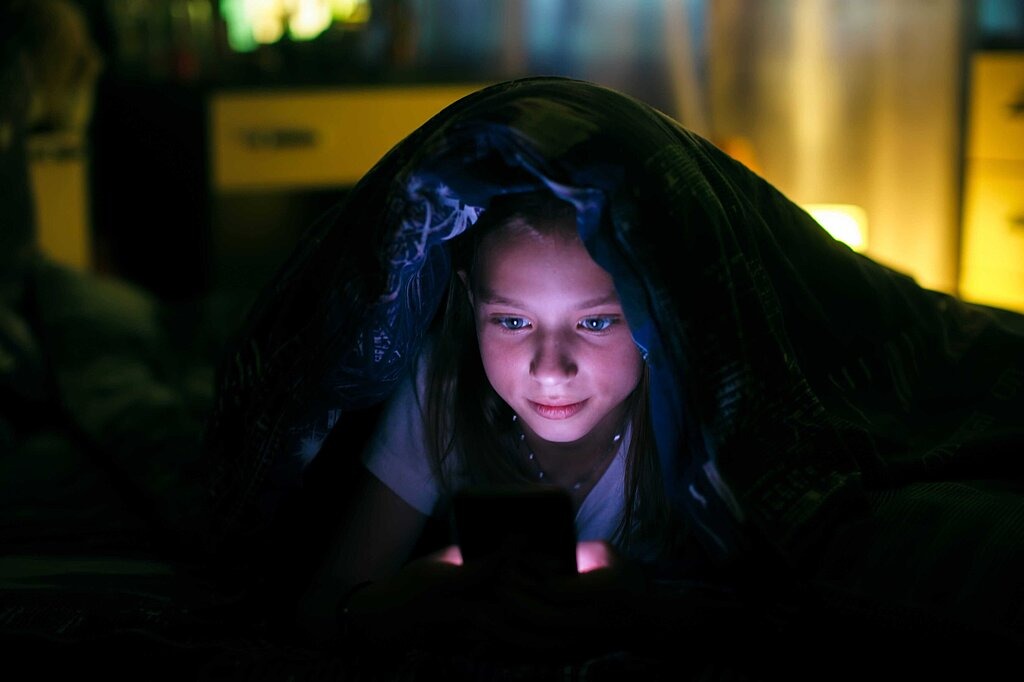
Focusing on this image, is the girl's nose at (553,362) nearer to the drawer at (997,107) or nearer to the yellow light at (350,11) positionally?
the drawer at (997,107)

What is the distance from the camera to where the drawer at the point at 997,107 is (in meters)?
2.36

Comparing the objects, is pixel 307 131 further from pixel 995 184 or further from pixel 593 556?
pixel 593 556

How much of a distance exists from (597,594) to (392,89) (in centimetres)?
220

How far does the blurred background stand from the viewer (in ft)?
8.26

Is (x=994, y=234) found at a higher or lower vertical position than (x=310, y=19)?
lower

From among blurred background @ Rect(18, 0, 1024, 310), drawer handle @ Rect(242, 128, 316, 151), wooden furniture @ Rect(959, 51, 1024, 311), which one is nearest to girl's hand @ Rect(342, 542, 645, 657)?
blurred background @ Rect(18, 0, 1024, 310)

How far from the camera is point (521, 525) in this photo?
72 cm

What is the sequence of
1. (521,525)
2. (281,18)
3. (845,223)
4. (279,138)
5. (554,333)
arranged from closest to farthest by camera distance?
1. (521,525)
2. (554,333)
3. (845,223)
4. (279,138)
5. (281,18)

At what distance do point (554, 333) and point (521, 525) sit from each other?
176mm

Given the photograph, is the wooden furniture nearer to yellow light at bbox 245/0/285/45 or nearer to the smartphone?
yellow light at bbox 245/0/285/45

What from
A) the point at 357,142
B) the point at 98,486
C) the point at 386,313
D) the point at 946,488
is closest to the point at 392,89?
the point at 357,142

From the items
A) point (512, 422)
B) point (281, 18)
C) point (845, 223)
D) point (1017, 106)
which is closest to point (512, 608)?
point (512, 422)

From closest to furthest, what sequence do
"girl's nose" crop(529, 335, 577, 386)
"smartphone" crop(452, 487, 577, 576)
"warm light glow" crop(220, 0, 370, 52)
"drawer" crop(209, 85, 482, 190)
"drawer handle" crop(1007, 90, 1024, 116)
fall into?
"smartphone" crop(452, 487, 577, 576), "girl's nose" crop(529, 335, 577, 386), "drawer handle" crop(1007, 90, 1024, 116), "drawer" crop(209, 85, 482, 190), "warm light glow" crop(220, 0, 370, 52)

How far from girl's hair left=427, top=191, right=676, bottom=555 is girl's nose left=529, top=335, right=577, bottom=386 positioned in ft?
0.33
